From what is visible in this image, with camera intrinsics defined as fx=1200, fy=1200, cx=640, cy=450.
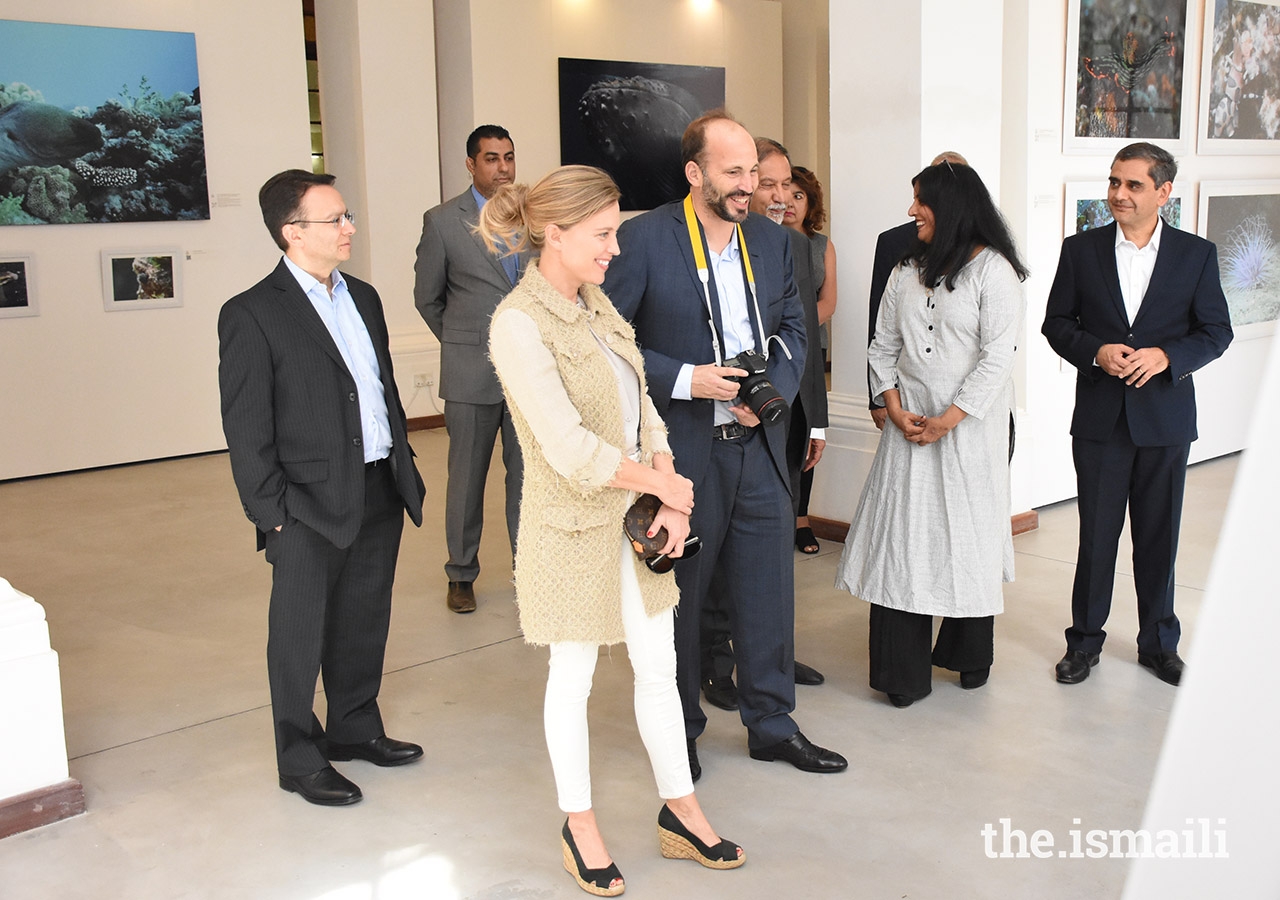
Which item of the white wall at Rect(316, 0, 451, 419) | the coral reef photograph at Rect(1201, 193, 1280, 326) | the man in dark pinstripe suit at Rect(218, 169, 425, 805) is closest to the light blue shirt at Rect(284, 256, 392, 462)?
the man in dark pinstripe suit at Rect(218, 169, 425, 805)

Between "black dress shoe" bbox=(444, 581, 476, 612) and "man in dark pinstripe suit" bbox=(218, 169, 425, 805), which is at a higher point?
"man in dark pinstripe suit" bbox=(218, 169, 425, 805)

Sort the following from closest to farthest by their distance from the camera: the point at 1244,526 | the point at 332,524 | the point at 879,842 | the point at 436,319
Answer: the point at 1244,526 < the point at 879,842 < the point at 332,524 < the point at 436,319

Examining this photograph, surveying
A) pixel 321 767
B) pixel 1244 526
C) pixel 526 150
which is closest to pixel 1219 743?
pixel 1244 526

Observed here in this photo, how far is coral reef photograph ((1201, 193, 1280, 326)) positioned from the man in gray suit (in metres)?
4.74

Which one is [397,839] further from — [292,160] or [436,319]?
[292,160]

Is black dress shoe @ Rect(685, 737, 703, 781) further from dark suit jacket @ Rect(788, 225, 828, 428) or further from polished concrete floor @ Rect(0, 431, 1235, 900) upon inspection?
dark suit jacket @ Rect(788, 225, 828, 428)

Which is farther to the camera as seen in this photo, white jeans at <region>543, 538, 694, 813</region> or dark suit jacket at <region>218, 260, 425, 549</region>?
dark suit jacket at <region>218, 260, 425, 549</region>

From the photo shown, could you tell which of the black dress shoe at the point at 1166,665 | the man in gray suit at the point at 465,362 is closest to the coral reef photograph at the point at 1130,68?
the black dress shoe at the point at 1166,665

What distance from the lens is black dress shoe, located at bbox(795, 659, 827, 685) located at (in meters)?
4.12

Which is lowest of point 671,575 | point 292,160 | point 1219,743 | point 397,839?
point 397,839

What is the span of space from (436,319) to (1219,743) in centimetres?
457

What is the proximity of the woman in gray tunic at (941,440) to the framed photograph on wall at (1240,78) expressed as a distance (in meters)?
4.21

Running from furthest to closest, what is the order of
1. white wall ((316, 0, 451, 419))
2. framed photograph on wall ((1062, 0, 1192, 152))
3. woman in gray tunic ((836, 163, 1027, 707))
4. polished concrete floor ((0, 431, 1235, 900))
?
white wall ((316, 0, 451, 419))
framed photograph on wall ((1062, 0, 1192, 152))
woman in gray tunic ((836, 163, 1027, 707))
polished concrete floor ((0, 431, 1235, 900))

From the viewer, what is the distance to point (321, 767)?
11.1ft
